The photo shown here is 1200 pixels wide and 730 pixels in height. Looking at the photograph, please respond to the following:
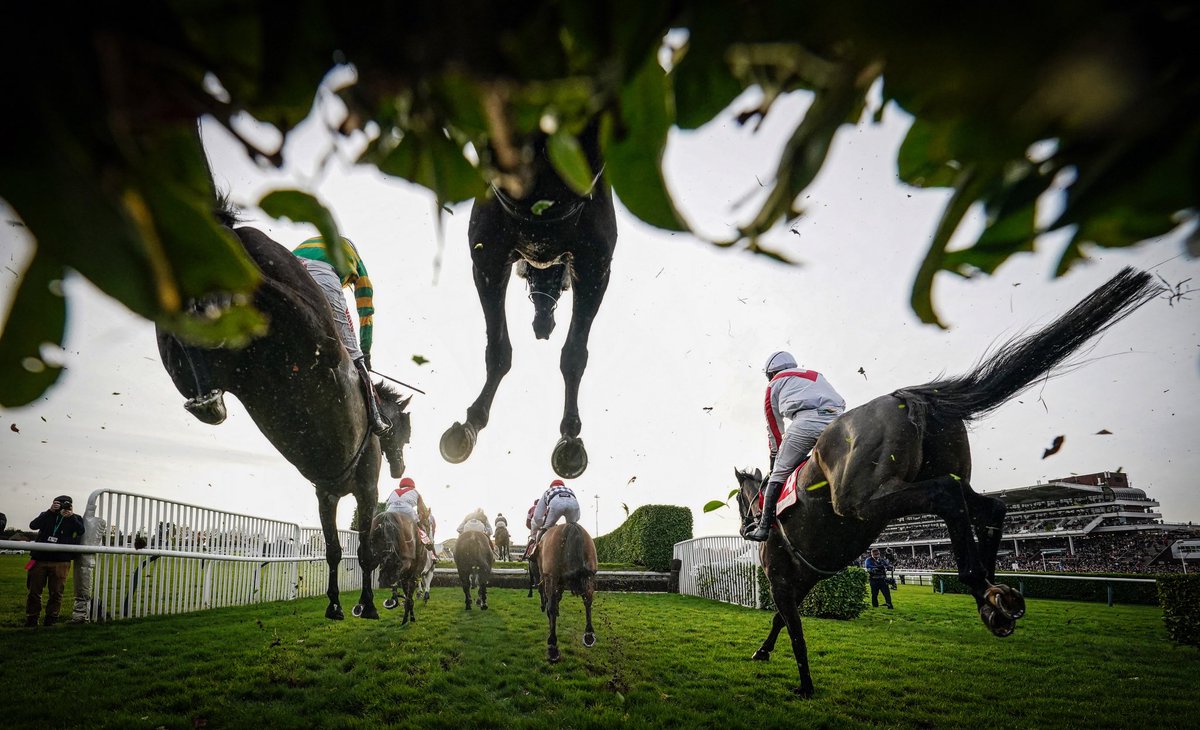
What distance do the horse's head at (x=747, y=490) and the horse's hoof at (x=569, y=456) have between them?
3636 mm

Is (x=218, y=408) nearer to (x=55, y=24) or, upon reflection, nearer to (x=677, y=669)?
(x=55, y=24)

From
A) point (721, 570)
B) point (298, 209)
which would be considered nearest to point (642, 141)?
point (298, 209)

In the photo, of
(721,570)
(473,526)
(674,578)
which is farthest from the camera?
(674,578)

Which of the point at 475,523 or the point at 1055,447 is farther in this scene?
the point at 475,523

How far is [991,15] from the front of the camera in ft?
1.25

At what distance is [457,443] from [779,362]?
422 centimetres

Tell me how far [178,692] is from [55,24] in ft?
21.6

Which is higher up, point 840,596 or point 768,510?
point 768,510

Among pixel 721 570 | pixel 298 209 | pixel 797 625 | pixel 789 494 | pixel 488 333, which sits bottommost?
pixel 721 570

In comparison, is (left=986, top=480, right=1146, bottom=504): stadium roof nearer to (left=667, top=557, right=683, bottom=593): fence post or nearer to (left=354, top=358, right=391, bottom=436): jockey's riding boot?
(left=354, top=358, right=391, bottom=436): jockey's riding boot

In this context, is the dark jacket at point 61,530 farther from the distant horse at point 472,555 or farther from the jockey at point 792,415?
the jockey at point 792,415

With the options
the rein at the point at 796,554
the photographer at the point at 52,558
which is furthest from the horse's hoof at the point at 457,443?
the photographer at the point at 52,558

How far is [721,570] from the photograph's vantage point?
1677cm

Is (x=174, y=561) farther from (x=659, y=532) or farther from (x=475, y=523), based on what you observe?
(x=659, y=532)
